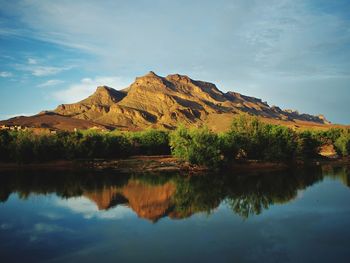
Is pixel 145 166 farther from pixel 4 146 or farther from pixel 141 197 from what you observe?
pixel 141 197

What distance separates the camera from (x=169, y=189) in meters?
33.4

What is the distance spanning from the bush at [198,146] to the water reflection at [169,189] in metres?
3.31

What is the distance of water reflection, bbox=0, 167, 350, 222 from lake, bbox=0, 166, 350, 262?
9 cm

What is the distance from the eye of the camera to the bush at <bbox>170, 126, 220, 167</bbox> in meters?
45.5

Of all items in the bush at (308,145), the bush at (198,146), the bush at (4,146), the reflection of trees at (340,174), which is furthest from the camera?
the bush at (308,145)

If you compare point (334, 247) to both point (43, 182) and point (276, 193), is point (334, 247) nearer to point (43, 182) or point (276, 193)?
point (276, 193)

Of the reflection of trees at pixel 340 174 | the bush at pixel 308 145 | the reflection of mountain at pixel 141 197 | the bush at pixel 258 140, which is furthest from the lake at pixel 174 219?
the bush at pixel 308 145

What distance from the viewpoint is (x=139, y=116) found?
174m

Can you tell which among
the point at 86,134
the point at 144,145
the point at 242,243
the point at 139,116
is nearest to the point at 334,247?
the point at 242,243

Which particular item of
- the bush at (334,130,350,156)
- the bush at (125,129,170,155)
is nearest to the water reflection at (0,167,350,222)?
the bush at (334,130,350,156)

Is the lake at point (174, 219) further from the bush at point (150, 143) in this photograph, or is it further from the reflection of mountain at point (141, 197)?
the bush at point (150, 143)

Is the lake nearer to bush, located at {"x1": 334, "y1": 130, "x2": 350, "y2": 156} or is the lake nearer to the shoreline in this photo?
the shoreline

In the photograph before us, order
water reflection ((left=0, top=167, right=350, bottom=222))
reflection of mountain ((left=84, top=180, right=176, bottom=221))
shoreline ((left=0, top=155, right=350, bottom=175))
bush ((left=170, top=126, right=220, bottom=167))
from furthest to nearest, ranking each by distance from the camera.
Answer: shoreline ((left=0, top=155, right=350, bottom=175)) < bush ((left=170, top=126, right=220, bottom=167)) < water reflection ((left=0, top=167, right=350, bottom=222)) < reflection of mountain ((left=84, top=180, right=176, bottom=221))

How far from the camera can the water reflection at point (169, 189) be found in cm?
2639
